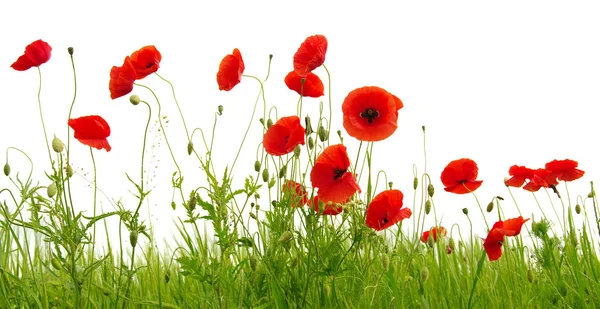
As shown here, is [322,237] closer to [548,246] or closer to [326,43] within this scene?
[326,43]

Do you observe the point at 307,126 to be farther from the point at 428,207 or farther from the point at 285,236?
the point at 428,207

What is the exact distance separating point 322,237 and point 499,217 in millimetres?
1137

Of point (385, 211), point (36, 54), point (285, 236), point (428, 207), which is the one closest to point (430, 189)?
point (428, 207)

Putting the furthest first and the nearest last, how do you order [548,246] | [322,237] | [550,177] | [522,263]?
[522,263]
[550,177]
[548,246]
[322,237]

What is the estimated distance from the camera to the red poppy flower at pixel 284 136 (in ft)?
7.22

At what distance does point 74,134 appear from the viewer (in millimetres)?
2283

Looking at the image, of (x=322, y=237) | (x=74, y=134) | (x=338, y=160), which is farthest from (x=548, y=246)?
(x=74, y=134)

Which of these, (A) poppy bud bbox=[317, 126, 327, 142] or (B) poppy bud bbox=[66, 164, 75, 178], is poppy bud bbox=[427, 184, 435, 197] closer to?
(A) poppy bud bbox=[317, 126, 327, 142]

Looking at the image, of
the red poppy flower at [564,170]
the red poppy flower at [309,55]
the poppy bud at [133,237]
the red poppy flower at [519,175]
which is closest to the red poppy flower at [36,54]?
the poppy bud at [133,237]

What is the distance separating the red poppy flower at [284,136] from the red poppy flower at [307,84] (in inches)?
11.3

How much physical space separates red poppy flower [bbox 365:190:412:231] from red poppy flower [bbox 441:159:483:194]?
471mm

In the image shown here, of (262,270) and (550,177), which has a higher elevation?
(550,177)

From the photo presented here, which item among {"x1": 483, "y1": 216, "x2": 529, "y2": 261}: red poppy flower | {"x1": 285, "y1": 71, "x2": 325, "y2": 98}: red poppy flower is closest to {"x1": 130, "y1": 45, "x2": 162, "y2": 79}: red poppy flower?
{"x1": 285, "y1": 71, "x2": 325, "y2": 98}: red poppy flower

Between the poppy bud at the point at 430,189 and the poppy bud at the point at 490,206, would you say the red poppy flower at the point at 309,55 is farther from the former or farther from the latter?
the poppy bud at the point at 490,206
